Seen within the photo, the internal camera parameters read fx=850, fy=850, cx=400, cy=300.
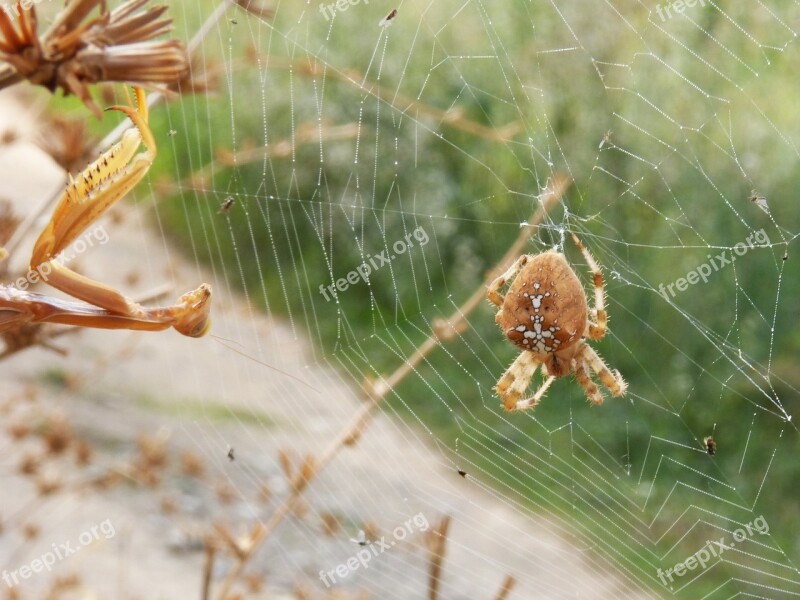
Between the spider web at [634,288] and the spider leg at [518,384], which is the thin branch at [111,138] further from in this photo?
the spider web at [634,288]

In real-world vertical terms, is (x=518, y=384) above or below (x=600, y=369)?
below

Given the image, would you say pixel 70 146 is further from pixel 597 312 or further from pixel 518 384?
pixel 518 384

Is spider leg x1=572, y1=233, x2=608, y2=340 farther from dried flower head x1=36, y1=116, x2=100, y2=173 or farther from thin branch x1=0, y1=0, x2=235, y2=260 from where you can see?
dried flower head x1=36, y1=116, x2=100, y2=173

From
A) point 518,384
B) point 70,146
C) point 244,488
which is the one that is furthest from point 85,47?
point 244,488

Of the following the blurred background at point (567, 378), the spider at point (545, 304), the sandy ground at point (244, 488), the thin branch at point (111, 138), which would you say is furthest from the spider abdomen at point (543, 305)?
the blurred background at point (567, 378)

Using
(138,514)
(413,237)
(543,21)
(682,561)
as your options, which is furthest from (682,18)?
(138,514)

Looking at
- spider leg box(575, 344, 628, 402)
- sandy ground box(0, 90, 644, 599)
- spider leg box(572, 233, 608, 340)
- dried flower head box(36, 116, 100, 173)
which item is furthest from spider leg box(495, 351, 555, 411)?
dried flower head box(36, 116, 100, 173)
